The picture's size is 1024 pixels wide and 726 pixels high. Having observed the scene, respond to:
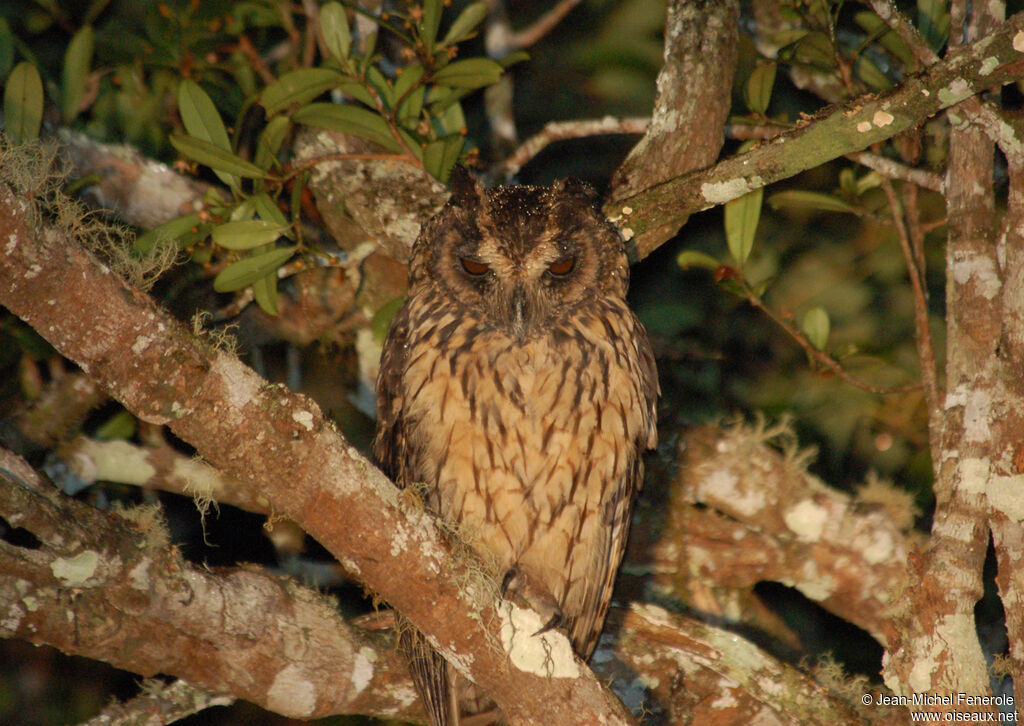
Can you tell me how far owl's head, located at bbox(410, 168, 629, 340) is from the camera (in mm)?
2434

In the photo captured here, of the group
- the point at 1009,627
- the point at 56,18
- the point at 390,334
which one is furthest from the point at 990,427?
the point at 56,18

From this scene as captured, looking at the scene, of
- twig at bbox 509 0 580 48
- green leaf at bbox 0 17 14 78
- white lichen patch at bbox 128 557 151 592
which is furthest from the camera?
twig at bbox 509 0 580 48

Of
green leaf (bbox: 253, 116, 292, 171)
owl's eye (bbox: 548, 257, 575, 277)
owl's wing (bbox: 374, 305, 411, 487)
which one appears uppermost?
green leaf (bbox: 253, 116, 292, 171)

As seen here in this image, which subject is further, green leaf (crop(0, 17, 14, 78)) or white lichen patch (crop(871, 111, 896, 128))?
green leaf (crop(0, 17, 14, 78))

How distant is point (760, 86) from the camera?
294cm

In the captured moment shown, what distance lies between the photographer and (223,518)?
3.96 meters

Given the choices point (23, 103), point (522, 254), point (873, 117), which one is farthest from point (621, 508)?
point (23, 103)

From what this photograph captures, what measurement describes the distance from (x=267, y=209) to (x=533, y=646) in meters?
1.51

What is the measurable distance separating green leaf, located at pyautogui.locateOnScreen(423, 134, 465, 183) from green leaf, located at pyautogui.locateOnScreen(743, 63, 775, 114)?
0.97m

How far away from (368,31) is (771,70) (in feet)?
4.82

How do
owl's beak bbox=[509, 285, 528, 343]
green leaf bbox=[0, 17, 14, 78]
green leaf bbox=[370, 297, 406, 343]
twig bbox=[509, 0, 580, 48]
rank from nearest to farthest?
owl's beak bbox=[509, 285, 528, 343], green leaf bbox=[0, 17, 14, 78], green leaf bbox=[370, 297, 406, 343], twig bbox=[509, 0, 580, 48]

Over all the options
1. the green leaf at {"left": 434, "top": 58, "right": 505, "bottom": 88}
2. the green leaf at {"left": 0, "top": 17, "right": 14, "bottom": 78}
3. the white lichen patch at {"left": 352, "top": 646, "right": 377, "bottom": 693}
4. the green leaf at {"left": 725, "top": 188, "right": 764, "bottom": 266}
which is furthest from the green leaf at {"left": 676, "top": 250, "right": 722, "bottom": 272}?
the green leaf at {"left": 0, "top": 17, "right": 14, "bottom": 78}

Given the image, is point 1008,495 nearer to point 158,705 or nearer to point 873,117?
point 873,117

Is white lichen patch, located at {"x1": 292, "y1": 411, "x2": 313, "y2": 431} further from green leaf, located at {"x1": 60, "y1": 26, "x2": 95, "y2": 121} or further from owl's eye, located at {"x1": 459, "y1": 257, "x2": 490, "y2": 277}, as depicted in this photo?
green leaf, located at {"x1": 60, "y1": 26, "x2": 95, "y2": 121}
